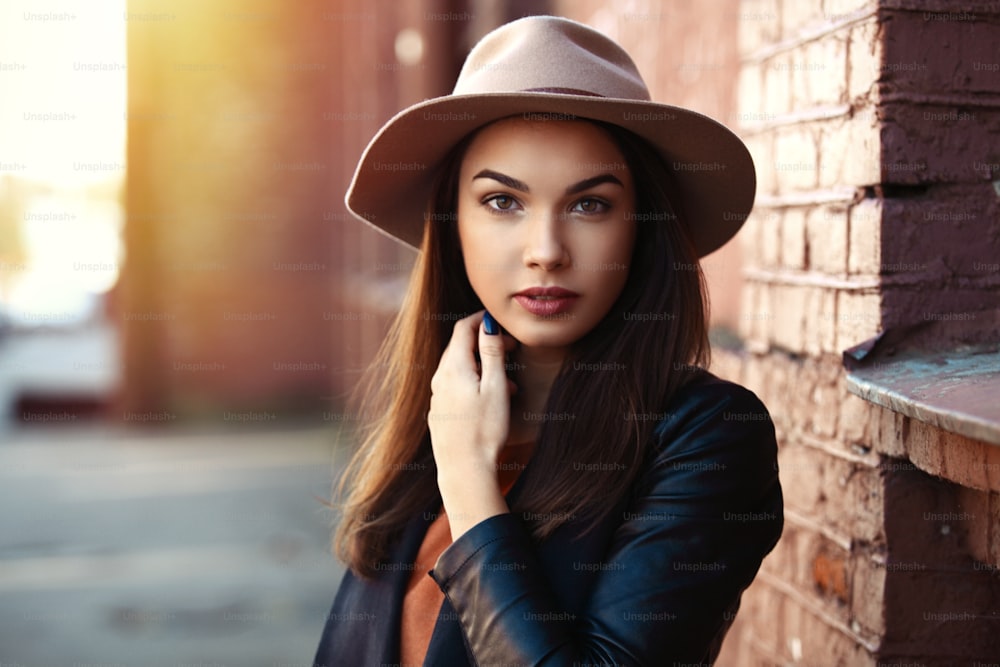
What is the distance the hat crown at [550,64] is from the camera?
1.75m

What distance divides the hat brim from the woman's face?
0.05 metres

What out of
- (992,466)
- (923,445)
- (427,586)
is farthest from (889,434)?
(427,586)

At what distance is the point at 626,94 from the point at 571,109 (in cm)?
17

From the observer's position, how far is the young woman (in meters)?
1.53

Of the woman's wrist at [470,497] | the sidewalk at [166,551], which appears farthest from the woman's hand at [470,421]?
the sidewalk at [166,551]

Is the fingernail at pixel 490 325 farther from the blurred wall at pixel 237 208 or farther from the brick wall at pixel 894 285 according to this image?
the blurred wall at pixel 237 208

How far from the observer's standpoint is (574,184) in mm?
1701

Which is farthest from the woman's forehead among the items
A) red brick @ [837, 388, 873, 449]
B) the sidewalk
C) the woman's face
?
the sidewalk

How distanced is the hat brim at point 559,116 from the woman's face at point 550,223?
0.17ft

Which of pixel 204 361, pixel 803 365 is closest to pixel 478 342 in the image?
pixel 803 365

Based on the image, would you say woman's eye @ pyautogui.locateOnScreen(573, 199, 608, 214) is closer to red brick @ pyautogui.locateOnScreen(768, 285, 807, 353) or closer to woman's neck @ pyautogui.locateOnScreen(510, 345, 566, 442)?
woman's neck @ pyautogui.locateOnScreen(510, 345, 566, 442)

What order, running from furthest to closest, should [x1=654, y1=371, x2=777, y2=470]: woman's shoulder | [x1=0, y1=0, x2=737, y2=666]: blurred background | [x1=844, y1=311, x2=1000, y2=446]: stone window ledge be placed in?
[x1=0, y1=0, x2=737, y2=666]: blurred background < [x1=654, y1=371, x2=777, y2=470]: woman's shoulder < [x1=844, y1=311, x2=1000, y2=446]: stone window ledge

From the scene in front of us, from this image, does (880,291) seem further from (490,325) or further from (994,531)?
(490,325)

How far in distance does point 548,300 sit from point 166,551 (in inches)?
221
